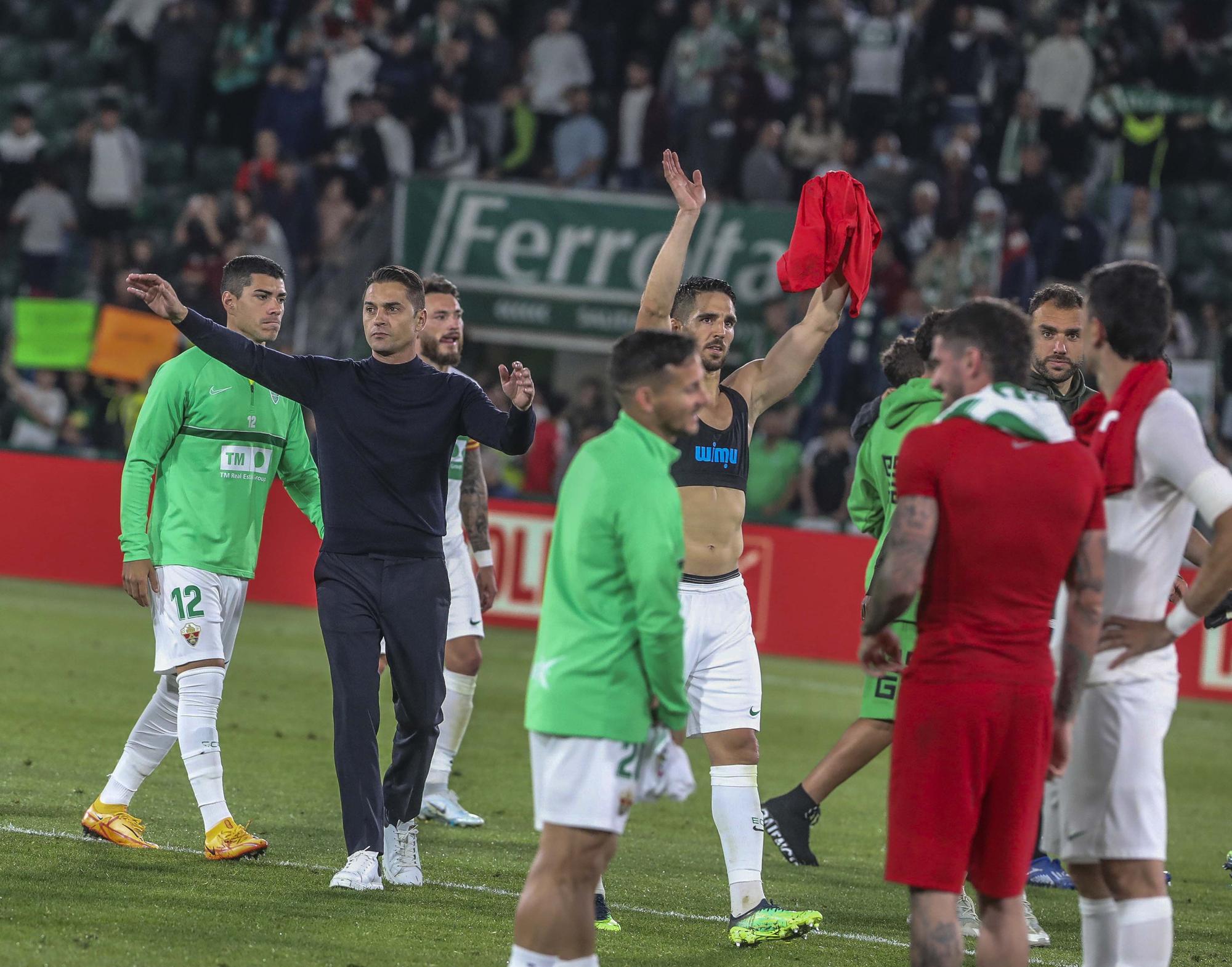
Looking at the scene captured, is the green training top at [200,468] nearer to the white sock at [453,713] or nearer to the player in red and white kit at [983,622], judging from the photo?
the white sock at [453,713]

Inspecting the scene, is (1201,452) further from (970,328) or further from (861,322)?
(861,322)

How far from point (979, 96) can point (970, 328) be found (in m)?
17.1

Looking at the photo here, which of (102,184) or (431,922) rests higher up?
(102,184)

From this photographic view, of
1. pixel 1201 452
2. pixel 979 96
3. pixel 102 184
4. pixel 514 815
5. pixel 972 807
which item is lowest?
pixel 514 815

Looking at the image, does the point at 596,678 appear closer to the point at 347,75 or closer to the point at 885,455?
the point at 885,455

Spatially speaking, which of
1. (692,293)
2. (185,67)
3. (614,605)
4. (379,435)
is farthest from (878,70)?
(614,605)

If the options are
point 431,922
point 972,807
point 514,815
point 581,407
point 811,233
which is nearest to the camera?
point 972,807

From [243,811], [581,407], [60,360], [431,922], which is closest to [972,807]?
[431,922]

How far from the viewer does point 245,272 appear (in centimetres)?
730

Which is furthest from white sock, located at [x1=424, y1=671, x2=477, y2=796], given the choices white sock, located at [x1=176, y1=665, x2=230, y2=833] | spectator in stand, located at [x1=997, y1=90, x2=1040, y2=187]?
spectator in stand, located at [x1=997, y1=90, x2=1040, y2=187]

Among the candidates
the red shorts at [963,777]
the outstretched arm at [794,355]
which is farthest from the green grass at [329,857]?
the outstretched arm at [794,355]

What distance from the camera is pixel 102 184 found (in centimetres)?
2138

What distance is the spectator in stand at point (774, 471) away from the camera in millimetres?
17422

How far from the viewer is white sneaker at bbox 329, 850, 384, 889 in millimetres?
6586
